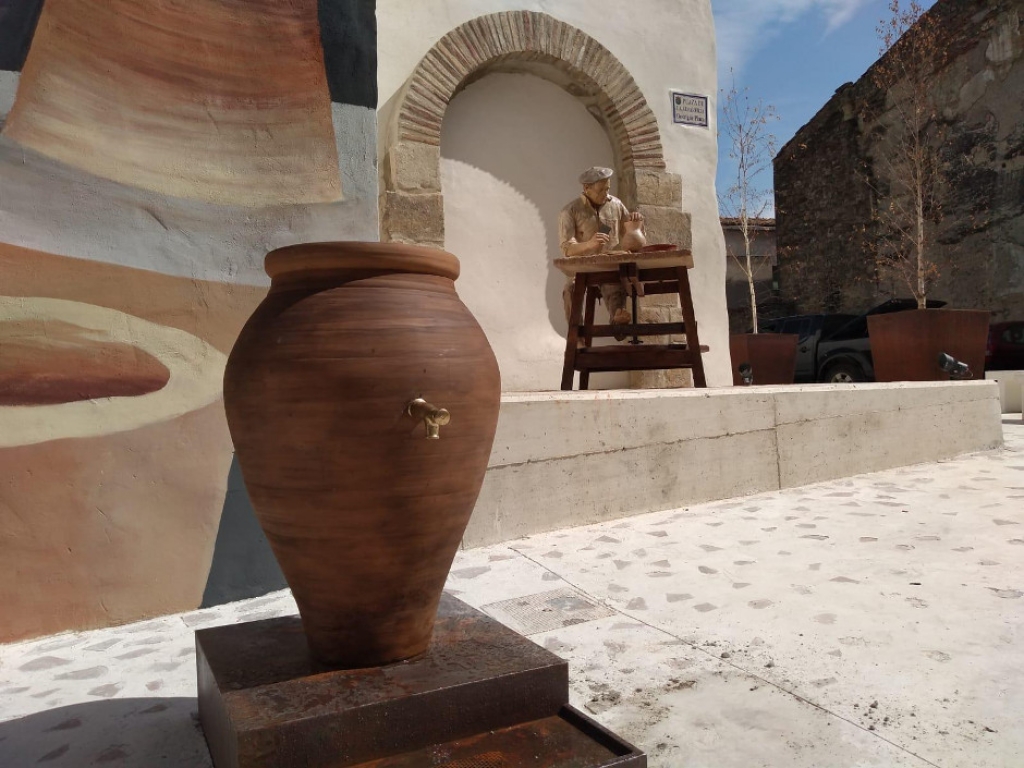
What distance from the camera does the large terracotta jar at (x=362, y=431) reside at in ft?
4.07

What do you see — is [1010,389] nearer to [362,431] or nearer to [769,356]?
[769,356]

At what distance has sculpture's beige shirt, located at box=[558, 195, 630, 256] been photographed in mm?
4520

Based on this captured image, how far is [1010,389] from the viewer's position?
7.86 meters

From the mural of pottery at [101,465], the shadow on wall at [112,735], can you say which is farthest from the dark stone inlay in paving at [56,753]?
the mural of pottery at [101,465]

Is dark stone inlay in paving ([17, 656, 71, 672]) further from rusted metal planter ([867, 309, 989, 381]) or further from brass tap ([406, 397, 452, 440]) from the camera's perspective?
rusted metal planter ([867, 309, 989, 381])

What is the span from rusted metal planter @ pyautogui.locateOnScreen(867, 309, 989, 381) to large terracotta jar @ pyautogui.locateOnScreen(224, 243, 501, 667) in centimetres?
537

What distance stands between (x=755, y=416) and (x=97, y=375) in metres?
2.90

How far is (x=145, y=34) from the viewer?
218 cm

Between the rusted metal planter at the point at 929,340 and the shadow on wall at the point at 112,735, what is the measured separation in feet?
18.6

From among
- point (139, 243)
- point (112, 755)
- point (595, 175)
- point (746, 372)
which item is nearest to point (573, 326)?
point (595, 175)

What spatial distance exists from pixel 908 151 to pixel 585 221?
9.18 metres

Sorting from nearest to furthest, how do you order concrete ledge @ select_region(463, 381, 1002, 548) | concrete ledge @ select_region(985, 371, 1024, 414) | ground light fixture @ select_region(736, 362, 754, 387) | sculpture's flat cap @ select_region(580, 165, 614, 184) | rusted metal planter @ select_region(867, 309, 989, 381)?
concrete ledge @ select_region(463, 381, 1002, 548) → sculpture's flat cap @ select_region(580, 165, 614, 184) → rusted metal planter @ select_region(867, 309, 989, 381) → ground light fixture @ select_region(736, 362, 754, 387) → concrete ledge @ select_region(985, 371, 1024, 414)

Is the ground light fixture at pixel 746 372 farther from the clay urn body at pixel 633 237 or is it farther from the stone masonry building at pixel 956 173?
the stone masonry building at pixel 956 173

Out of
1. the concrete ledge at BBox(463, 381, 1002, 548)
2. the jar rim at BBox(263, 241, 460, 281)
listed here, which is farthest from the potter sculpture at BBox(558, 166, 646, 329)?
the jar rim at BBox(263, 241, 460, 281)
